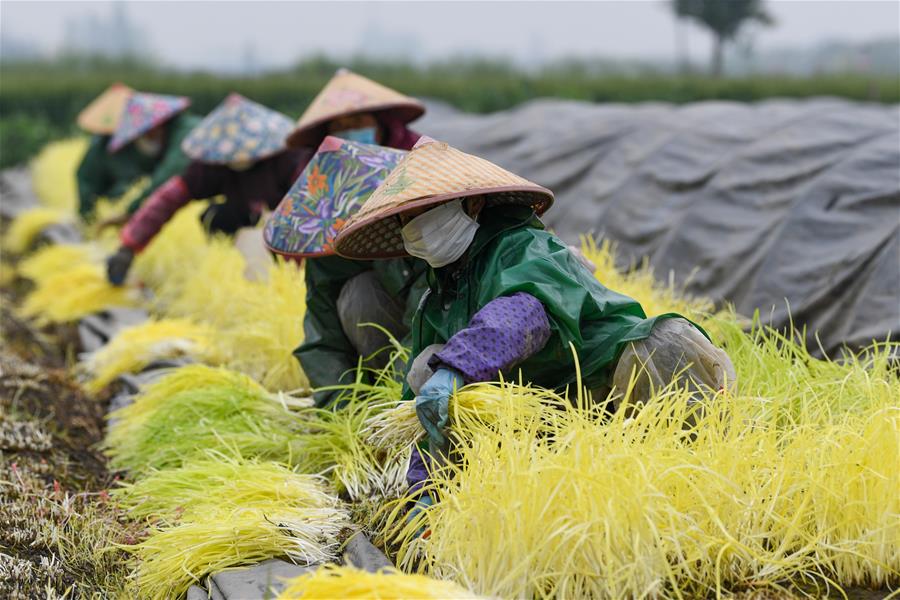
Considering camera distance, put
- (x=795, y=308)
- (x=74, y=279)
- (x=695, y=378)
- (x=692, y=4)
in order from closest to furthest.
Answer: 1. (x=695, y=378)
2. (x=795, y=308)
3. (x=74, y=279)
4. (x=692, y=4)

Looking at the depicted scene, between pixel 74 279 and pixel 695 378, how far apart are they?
4.62 meters

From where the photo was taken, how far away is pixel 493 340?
94.8 inches

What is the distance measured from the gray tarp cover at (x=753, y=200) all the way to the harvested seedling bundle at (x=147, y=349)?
80.3 inches

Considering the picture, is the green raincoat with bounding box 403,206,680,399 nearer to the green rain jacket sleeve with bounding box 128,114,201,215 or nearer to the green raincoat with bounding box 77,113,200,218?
the green rain jacket sleeve with bounding box 128,114,201,215

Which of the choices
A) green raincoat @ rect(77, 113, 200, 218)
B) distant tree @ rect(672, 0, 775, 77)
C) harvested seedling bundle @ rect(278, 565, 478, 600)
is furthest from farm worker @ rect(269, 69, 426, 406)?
distant tree @ rect(672, 0, 775, 77)

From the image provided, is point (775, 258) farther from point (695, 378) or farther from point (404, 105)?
point (695, 378)

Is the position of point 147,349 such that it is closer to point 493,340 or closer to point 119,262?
A: point 119,262

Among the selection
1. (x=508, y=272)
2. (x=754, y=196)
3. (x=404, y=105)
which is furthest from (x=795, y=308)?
(x=508, y=272)

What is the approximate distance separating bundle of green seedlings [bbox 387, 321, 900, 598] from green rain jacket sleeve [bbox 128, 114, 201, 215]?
14.7ft

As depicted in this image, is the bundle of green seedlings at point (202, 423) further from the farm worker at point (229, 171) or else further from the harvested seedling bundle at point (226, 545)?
the farm worker at point (229, 171)

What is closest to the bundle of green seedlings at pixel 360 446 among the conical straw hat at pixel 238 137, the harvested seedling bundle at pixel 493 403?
the harvested seedling bundle at pixel 493 403

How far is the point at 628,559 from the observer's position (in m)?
2.13

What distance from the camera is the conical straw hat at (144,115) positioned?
22.9 feet

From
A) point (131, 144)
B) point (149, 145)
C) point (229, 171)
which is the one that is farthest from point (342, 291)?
point (131, 144)
